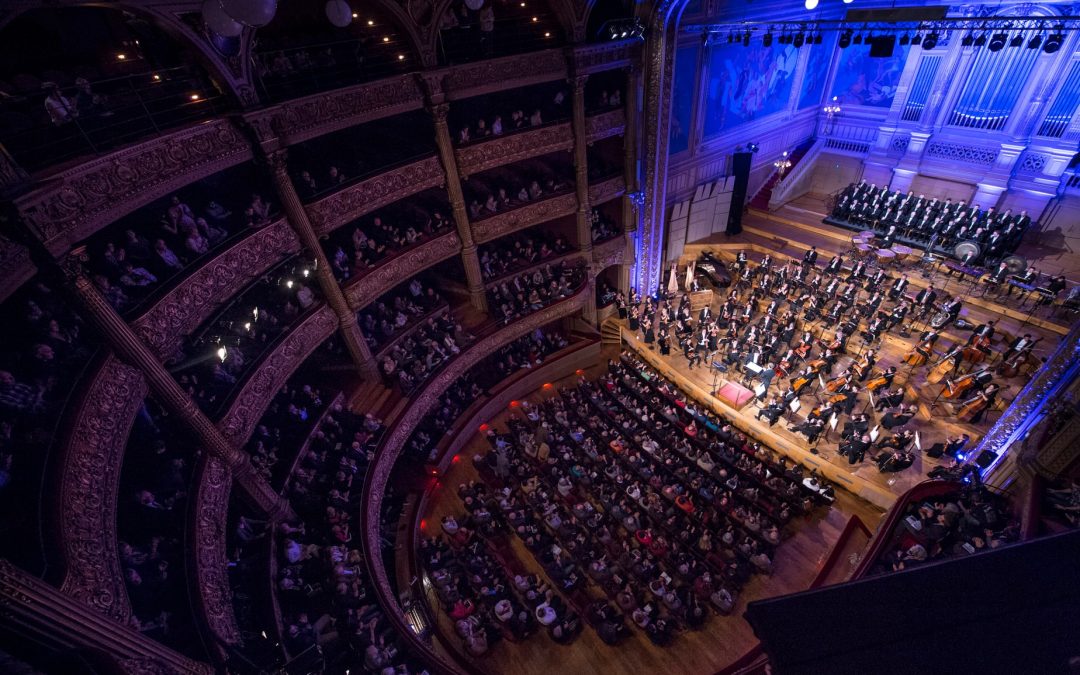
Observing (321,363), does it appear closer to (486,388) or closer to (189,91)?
(486,388)

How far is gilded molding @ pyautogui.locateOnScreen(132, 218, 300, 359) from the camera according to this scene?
24.7ft

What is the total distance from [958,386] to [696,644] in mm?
10228

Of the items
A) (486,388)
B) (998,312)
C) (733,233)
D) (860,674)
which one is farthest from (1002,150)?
(860,674)

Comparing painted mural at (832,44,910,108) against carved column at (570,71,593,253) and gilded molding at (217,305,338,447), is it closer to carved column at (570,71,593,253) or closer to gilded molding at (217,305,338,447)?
carved column at (570,71,593,253)

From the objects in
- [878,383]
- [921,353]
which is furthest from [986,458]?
[921,353]

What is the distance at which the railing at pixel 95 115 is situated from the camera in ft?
22.0

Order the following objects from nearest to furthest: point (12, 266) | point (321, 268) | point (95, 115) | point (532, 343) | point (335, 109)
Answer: point (12, 266) < point (95, 115) < point (335, 109) < point (321, 268) < point (532, 343)

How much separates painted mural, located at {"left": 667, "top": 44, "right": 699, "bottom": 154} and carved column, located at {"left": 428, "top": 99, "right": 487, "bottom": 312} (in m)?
8.37

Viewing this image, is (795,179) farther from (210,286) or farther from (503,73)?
(210,286)

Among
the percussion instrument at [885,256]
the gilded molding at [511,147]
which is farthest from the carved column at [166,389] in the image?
the percussion instrument at [885,256]

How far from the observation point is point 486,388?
16.6 metres

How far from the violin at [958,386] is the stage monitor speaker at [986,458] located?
2836 mm

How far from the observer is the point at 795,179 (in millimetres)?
22906

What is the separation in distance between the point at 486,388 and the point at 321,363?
5419 mm
